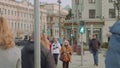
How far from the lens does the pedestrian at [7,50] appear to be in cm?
510

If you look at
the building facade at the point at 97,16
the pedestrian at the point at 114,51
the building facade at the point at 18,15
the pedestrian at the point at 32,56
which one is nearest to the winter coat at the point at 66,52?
the pedestrian at the point at 32,56

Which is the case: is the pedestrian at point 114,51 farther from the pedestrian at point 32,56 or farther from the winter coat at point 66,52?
the winter coat at point 66,52

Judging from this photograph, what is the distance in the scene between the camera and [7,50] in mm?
5191

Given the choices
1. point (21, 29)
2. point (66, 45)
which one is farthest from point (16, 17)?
point (66, 45)

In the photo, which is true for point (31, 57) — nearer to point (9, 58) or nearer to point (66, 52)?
point (9, 58)

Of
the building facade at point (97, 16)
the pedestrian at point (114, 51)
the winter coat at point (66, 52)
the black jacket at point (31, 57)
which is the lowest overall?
the winter coat at point (66, 52)

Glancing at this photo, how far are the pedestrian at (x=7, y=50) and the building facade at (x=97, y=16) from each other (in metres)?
72.5

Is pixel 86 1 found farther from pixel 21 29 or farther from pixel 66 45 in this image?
pixel 66 45

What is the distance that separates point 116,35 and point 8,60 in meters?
1.67

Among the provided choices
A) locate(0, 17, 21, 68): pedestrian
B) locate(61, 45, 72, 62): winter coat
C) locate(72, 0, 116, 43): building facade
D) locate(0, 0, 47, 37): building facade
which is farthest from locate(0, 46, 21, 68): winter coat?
locate(0, 0, 47, 37): building facade

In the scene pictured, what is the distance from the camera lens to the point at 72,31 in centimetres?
7981

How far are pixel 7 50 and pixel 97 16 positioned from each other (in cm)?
7556

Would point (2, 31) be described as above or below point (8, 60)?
above

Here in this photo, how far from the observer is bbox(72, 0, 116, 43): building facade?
78.2 m
